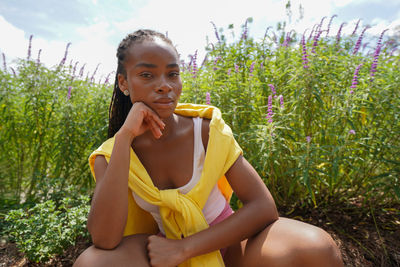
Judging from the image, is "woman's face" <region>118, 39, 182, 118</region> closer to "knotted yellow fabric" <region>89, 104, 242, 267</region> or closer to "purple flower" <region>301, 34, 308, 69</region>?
"knotted yellow fabric" <region>89, 104, 242, 267</region>

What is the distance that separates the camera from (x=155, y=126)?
1.41 m

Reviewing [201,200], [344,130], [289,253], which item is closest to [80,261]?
[201,200]

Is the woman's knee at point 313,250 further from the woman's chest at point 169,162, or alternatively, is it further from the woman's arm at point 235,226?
the woman's chest at point 169,162

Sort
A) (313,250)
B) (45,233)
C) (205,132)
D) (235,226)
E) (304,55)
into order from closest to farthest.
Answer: (313,250) → (235,226) → (205,132) → (45,233) → (304,55)

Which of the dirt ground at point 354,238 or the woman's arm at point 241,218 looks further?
the dirt ground at point 354,238

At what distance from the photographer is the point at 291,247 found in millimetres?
1237

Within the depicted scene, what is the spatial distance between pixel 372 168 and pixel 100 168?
2.02 m

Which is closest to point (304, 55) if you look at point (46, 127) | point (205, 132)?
point (205, 132)

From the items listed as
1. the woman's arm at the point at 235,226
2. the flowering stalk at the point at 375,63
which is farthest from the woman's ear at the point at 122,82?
the flowering stalk at the point at 375,63

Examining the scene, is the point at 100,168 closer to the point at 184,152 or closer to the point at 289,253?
the point at 184,152

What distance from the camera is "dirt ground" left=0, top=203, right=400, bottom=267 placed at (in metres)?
2.22

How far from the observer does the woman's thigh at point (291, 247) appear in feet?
3.97

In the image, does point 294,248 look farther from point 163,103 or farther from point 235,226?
point 163,103

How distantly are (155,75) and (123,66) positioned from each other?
20cm
